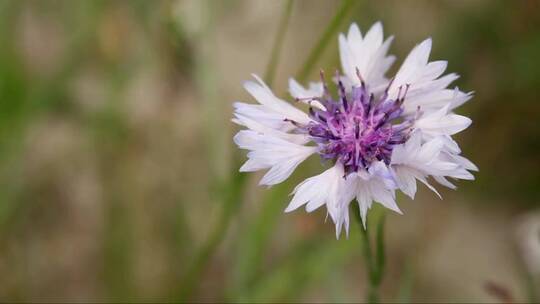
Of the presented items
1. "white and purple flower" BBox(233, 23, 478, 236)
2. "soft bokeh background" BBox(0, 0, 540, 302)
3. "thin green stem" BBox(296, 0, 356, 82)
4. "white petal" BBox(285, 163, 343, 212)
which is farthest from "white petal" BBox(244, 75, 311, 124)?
"soft bokeh background" BBox(0, 0, 540, 302)

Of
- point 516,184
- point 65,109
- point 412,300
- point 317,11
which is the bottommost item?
point 412,300

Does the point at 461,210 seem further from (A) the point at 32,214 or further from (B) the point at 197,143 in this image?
(A) the point at 32,214

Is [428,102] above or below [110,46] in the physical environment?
below

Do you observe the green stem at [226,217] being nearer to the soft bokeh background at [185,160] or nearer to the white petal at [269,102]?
the soft bokeh background at [185,160]

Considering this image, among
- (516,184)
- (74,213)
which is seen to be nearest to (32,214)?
(74,213)

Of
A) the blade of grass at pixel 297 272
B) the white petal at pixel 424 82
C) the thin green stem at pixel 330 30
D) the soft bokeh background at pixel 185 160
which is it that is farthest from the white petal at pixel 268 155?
the soft bokeh background at pixel 185 160

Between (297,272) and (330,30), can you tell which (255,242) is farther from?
(330,30)
